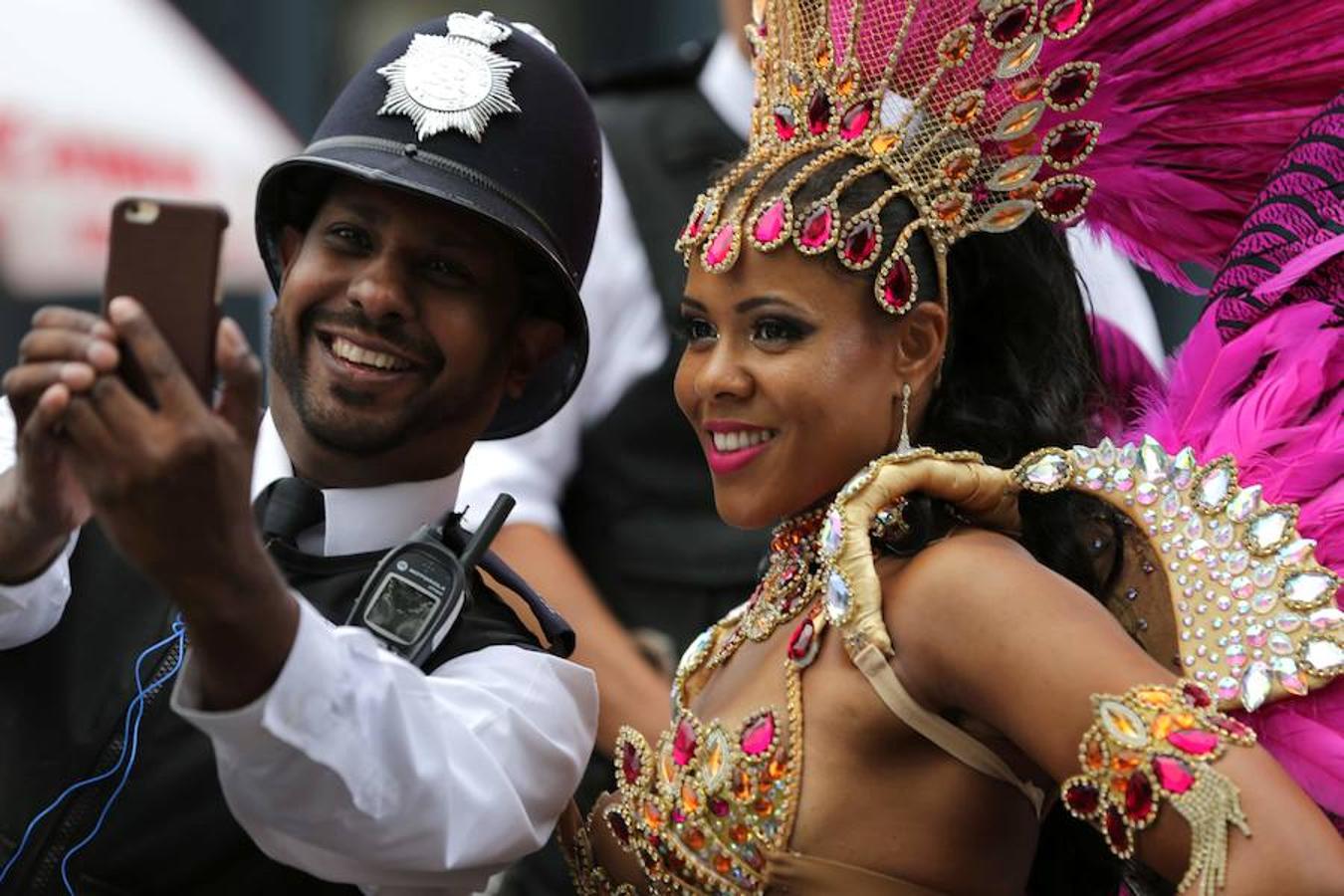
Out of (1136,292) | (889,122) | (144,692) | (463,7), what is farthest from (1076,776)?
(463,7)

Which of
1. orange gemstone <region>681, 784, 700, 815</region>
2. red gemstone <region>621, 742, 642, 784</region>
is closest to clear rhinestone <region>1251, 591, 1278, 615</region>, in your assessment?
orange gemstone <region>681, 784, 700, 815</region>

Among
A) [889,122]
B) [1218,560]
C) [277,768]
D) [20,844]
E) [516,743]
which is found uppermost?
[889,122]

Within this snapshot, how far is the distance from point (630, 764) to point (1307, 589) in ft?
3.01

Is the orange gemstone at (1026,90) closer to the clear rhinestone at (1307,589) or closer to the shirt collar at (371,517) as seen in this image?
the clear rhinestone at (1307,589)

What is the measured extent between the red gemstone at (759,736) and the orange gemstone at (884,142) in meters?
0.72

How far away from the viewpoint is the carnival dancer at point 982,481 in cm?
263

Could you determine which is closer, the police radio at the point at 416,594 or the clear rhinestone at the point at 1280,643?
the clear rhinestone at the point at 1280,643

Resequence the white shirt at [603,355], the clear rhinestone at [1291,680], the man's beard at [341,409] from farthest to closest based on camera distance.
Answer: the white shirt at [603,355] → the man's beard at [341,409] → the clear rhinestone at [1291,680]

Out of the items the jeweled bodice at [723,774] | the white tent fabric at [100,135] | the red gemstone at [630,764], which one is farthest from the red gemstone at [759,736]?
the white tent fabric at [100,135]

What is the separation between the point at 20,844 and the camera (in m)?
2.97

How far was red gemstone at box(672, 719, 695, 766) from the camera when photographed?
2.98 metres

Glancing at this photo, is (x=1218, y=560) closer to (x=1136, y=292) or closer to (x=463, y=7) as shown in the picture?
(x=1136, y=292)

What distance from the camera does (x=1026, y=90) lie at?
303 centimetres

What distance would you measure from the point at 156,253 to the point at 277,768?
21.4 inches
